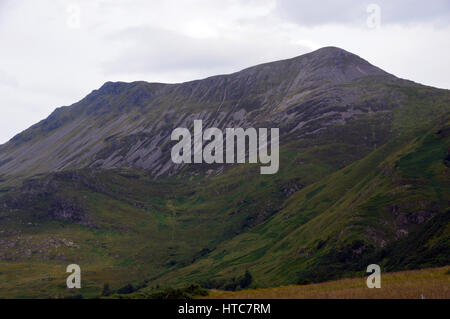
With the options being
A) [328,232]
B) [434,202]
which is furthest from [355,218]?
[434,202]

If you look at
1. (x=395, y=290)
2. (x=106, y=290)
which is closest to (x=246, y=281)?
(x=106, y=290)

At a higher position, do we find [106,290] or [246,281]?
[246,281]

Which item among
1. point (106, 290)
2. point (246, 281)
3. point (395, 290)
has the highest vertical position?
point (395, 290)

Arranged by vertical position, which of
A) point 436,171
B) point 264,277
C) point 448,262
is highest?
point 436,171

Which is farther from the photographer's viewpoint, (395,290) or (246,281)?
(246,281)

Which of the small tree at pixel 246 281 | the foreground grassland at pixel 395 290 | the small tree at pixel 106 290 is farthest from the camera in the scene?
the small tree at pixel 106 290

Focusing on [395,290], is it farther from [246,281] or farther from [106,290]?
[106,290]

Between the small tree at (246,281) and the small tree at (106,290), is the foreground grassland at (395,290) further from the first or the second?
the small tree at (106,290)

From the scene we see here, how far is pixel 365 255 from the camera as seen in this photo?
156m

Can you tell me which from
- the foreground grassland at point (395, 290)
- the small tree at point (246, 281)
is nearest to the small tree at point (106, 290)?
the small tree at point (246, 281)

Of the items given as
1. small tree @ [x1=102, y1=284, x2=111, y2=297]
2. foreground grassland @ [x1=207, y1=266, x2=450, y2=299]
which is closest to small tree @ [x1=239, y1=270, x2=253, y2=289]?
small tree @ [x1=102, y1=284, x2=111, y2=297]
